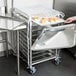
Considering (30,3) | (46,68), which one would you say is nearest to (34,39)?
(46,68)

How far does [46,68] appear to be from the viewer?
2.77 metres

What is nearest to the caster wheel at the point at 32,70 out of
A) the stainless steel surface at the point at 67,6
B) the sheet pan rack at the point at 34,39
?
the sheet pan rack at the point at 34,39

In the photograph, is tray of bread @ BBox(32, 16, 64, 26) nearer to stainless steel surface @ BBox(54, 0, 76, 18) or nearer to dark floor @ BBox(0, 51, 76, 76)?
stainless steel surface @ BBox(54, 0, 76, 18)

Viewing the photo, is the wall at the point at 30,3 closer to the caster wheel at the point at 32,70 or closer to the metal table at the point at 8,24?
the metal table at the point at 8,24

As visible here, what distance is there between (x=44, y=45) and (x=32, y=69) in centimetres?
45

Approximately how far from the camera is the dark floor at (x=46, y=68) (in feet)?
8.64

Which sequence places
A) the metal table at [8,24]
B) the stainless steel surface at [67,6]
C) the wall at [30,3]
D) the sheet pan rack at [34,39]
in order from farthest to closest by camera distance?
the stainless steel surface at [67,6] → the wall at [30,3] → the sheet pan rack at [34,39] → the metal table at [8,24]

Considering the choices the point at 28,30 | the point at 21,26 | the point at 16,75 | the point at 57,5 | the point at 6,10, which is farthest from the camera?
the point at 57,5

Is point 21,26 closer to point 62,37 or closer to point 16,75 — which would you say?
point 62,37

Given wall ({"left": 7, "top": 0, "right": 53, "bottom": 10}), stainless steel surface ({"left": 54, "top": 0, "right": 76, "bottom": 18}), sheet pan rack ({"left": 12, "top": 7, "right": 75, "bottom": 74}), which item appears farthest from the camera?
stainless steel surface ({"left": 54, "top": 0, "right": 76, "bottom": 18})

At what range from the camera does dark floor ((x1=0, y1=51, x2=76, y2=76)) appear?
263cm

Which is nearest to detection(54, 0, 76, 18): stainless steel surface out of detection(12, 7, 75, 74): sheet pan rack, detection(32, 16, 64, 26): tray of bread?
detection(12, 7, 75, 74): sheet pan rack

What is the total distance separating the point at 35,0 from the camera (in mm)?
2941

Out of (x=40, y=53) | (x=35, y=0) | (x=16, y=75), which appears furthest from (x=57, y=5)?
(x=16, y=75)
